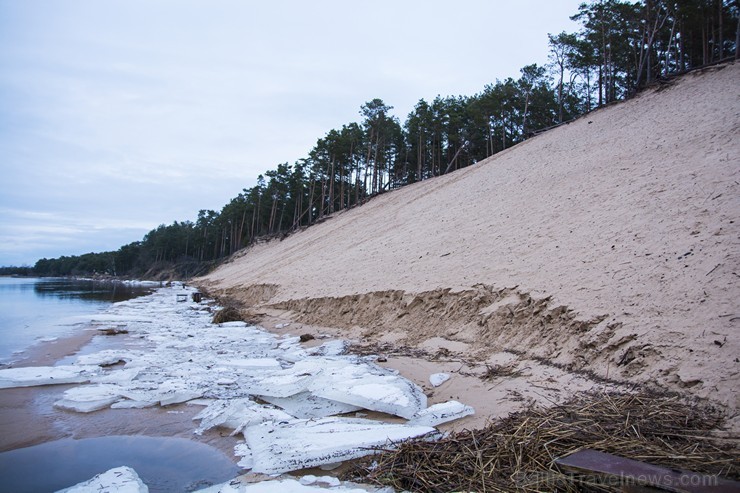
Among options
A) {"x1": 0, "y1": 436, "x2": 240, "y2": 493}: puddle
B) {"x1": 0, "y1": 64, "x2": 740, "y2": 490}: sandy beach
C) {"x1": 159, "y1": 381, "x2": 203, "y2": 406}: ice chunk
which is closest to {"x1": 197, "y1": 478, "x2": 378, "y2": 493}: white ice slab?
{"x1": 0, "y1": 436, "x2": 240, "y2": 493}: puddle

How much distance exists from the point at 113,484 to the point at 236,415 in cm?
161

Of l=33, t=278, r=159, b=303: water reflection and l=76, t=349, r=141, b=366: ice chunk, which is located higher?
l=76, t=349, r=141, b=366: ice chunk

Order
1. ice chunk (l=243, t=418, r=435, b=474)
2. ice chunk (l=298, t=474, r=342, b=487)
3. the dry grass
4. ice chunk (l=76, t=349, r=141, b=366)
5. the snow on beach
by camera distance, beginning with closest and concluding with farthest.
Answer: the dry grass → ice chunk (l=298, t=474, r=342, b=487) → ice chunk (l=243, t=418, r=435, b=474) → the snow on beach → ice chunk (l=76, t=349, r=141, b=366)

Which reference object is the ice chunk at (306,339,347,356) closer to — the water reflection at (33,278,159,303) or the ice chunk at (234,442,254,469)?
the ice chunk at (234,442,254,469)

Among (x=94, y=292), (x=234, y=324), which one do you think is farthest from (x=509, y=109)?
(x=94, y=292)

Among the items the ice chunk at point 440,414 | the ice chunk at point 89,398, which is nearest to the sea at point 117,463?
the ice chunk at point 89,398

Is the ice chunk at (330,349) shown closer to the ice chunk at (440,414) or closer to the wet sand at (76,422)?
the wet sand at (76,422)

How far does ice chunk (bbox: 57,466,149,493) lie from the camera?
3.19 m

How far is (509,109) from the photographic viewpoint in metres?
37.2

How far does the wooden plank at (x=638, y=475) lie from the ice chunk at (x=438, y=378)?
2.91 metres

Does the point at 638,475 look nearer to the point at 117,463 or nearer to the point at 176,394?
the point at 117,463

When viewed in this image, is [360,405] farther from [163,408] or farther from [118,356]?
[118,356]

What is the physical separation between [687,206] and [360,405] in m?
6.94

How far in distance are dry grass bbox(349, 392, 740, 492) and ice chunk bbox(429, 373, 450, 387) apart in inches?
72.4
